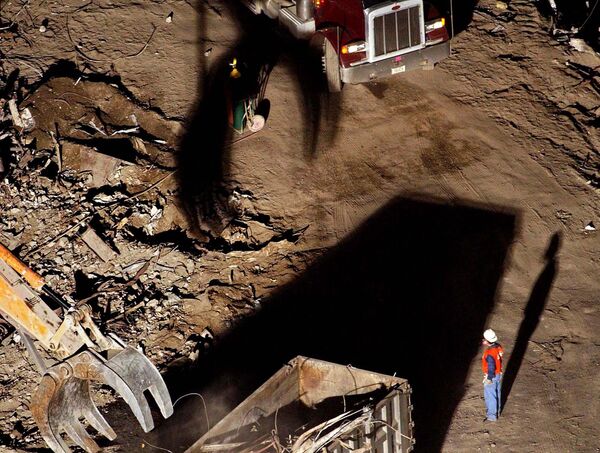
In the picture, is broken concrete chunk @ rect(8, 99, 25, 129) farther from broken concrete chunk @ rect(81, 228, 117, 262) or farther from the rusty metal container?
the rusty metal container

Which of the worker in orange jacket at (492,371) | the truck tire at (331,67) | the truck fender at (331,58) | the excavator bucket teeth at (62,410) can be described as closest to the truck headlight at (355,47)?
the truck fender at (331,58)

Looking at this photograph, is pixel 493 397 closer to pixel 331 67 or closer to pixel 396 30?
pixel 396 30

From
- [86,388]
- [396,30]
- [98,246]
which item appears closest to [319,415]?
[86,388]

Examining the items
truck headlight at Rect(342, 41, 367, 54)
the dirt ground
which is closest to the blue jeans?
the dirt ground

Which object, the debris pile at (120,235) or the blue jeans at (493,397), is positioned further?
the debris pile at (120,235)

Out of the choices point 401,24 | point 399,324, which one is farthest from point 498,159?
point 399,324

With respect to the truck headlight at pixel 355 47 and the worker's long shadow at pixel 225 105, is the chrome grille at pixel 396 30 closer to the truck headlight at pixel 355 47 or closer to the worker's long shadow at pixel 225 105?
the truck headlight at pixel 355 47
